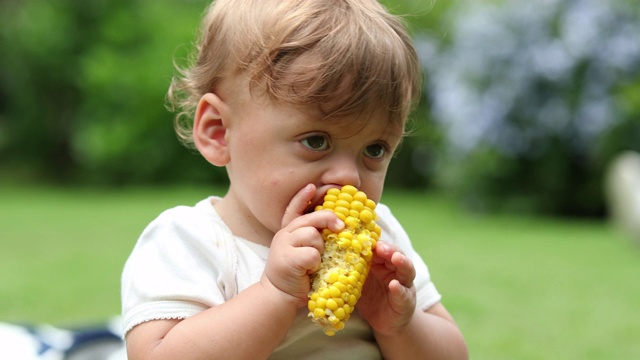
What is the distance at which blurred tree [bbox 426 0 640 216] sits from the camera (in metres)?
7.23

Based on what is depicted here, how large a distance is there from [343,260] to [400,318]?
22cm


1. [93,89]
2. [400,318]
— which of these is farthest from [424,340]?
[93,89]

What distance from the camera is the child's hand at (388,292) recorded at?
166cm

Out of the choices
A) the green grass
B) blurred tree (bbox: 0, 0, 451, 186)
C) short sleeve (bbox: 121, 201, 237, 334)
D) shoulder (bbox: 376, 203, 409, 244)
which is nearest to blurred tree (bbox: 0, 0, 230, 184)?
blurred tree (bbox: 0, 0, 451, 186)

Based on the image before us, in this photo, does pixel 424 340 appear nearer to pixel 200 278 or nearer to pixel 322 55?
pixel 200 278

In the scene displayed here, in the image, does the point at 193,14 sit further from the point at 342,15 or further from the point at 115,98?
the point at 342,15

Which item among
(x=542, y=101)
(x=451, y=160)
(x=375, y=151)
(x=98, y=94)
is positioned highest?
(x=542, y=101)

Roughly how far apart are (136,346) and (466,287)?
2.86 meters

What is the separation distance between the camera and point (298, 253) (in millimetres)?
1581

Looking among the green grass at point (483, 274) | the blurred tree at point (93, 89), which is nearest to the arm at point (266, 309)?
the green grass at point (483, 274)

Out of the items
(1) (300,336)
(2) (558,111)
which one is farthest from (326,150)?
(2) (558,111)

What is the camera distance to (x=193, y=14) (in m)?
12.7

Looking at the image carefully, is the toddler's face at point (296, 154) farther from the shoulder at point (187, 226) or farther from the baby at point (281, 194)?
the shoulder at point (187, 226)

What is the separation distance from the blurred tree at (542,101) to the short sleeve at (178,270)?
18.8 ft
